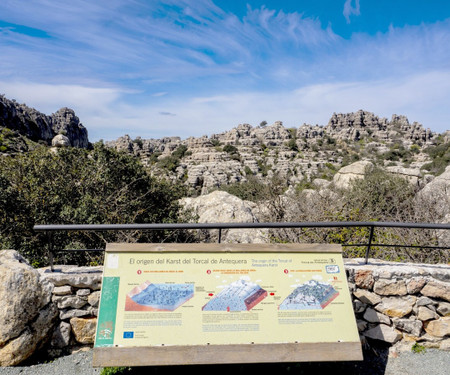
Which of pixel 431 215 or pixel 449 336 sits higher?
pixel 431 215

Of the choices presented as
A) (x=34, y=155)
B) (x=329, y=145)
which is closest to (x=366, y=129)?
(x=329, y=145)

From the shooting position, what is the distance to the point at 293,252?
10.3 feet

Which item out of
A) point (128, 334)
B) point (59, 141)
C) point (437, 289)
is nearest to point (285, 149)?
point (59, 141)

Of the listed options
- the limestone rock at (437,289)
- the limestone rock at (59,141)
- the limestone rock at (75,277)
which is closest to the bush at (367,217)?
the limestone rock at (437,289)

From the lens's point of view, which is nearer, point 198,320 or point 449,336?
point 198,320

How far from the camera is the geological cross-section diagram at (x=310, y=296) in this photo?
2881mm

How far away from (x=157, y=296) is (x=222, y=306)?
583mm

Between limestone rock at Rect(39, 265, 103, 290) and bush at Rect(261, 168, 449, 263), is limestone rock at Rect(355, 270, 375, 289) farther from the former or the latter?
limestone rock at Rect(39, 265, 103, 290)

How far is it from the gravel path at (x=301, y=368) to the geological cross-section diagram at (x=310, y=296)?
910 millimetres

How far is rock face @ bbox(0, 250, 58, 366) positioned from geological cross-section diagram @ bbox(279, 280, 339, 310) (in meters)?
2.50

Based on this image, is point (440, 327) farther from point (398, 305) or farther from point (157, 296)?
point (157, 296)

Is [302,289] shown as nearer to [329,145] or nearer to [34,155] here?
[34,155]

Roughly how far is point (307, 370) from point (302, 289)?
3.44 ft

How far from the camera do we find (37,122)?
47.2m
